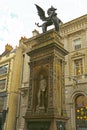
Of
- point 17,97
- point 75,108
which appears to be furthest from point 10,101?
point 75,108

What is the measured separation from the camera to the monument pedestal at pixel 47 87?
34.7 feet

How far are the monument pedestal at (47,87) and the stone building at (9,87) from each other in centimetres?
1807

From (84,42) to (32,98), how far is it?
14695mm

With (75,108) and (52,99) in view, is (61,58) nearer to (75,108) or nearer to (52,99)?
(52,99)

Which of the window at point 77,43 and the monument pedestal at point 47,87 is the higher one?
the window at point 77,43

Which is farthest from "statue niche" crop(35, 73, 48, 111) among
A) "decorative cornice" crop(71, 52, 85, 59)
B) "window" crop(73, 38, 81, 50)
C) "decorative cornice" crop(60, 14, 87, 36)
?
"decorative cornice" crop(60, 14, 87, 36)

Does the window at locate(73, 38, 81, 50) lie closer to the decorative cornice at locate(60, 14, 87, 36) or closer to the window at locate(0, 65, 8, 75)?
the decorative cornice at locate(60, 14, 87, 36)

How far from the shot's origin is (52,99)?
10.7 metres

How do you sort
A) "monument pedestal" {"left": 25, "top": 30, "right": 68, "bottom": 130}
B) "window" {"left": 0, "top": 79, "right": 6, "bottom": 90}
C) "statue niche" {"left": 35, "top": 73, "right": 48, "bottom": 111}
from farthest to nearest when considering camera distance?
1. "window" {"left": 0, "top": 79, "right": 6, "bottom": 90}
2. "statue niche" {"left": 35, "top": 73, "right": 48, "bottom": 111}
3. "monument pedestal" {"left": 25, "top": 30, "right": 68, "bottom": 130}

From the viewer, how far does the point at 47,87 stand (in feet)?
37.8

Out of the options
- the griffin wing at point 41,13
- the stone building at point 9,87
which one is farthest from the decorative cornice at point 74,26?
the griffin wing at point 41,13

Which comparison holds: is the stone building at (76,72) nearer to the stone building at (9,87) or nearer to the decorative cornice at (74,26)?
the decorative cornice at (74,26)

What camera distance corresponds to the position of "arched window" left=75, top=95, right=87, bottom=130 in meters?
21.3

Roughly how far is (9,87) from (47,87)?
67.7ft
